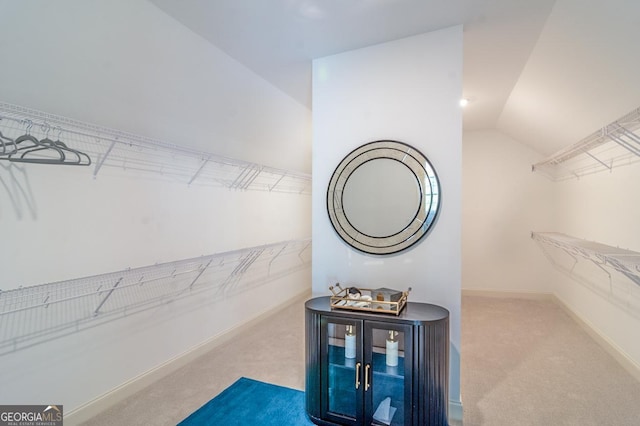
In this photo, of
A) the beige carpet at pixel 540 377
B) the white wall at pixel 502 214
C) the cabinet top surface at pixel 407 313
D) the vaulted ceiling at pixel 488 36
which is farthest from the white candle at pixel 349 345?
the white wall at pixel 502 214

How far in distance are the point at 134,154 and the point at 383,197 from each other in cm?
183

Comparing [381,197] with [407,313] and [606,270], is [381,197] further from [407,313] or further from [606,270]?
[606,270]

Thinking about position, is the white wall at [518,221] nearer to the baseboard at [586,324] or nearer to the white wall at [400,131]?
the baseboard at [586,324]

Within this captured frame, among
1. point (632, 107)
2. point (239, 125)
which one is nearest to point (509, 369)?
point (632, 107)

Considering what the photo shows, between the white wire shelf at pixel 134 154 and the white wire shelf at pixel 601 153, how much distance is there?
9.75 ft

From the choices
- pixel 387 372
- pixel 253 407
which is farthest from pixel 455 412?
pixel 253 407

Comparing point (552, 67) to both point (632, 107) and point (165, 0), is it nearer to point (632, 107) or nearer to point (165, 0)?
point (632, 107)

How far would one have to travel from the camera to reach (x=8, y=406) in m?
1.66

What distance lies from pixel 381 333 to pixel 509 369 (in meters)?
1.58

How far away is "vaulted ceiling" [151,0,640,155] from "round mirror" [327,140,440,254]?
821mm

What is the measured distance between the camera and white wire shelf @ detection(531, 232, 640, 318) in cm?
232

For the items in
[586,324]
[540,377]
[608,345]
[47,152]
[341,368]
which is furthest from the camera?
[586,324]

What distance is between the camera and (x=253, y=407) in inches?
84.7

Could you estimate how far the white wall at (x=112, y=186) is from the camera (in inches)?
65.2
